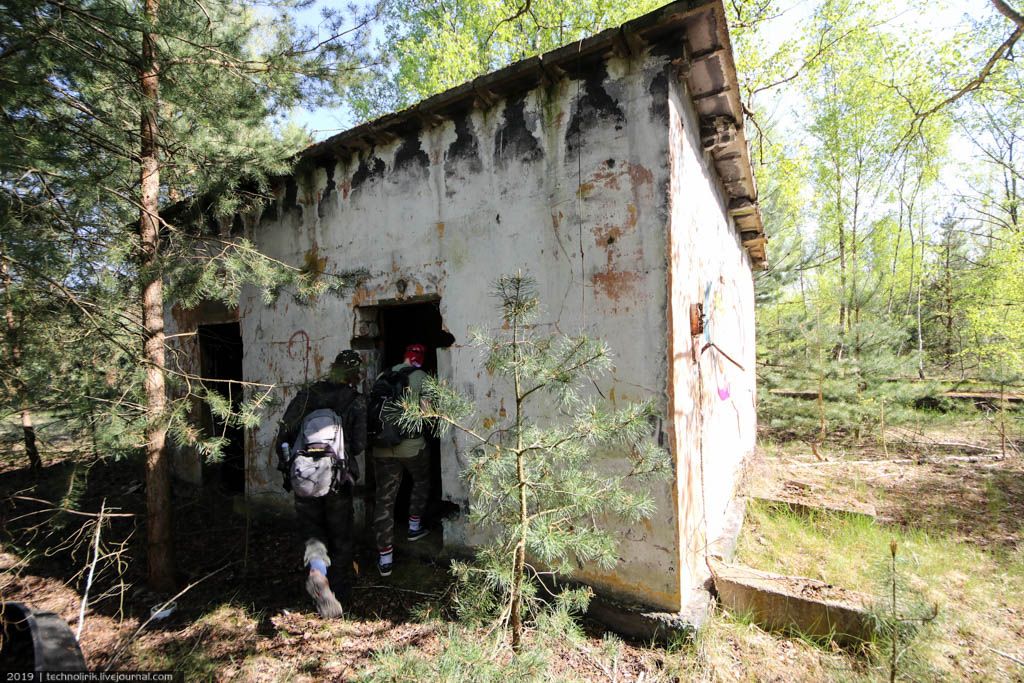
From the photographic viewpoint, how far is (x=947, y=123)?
44.7 feet

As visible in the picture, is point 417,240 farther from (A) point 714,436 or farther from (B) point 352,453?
(A) point 714,436

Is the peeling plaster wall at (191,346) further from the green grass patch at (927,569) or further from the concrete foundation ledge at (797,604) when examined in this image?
the green grass patch at (927,569)

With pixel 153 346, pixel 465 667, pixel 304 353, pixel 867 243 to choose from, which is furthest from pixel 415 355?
pixel 867 243

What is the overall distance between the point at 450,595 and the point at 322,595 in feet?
3.19

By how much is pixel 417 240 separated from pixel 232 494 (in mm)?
4656

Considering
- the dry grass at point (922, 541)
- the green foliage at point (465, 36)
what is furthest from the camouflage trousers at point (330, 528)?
the green foliage at point (465, 36)

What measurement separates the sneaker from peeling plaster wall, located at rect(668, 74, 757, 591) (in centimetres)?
262

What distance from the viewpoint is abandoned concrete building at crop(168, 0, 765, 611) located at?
3.05m

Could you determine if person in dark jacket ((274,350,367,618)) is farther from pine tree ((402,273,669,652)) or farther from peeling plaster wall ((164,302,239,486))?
peeling plaster wall ((164,302,239,486))

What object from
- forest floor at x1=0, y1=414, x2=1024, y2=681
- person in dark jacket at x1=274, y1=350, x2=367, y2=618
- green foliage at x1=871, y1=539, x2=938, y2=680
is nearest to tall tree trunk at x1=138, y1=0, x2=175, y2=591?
forest floor at x1=0, y1=414, x2=1024, y2=681

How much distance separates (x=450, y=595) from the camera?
3584 millimetres

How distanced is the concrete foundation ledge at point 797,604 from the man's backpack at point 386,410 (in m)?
2.77

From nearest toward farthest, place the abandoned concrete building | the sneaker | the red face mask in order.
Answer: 1. the abandoned concrete building
2. the sneaker
3. the red face mask

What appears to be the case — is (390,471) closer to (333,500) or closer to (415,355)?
(333,500)
